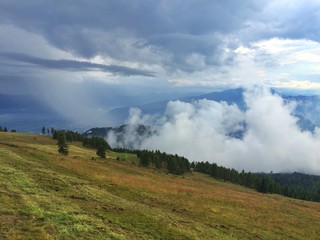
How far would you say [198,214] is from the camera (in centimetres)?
3394

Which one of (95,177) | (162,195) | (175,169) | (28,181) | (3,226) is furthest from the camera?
(175,169)

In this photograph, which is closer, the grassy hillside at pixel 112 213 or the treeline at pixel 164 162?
the grassy hillside at pixel 112 213

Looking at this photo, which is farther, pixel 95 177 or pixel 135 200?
pixel 95 177

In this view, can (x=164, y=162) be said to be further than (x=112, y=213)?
Yes

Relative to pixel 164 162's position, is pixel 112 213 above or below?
below

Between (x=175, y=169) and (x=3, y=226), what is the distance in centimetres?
13084

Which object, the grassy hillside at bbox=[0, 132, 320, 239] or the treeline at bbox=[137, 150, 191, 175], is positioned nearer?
the grassy hillside at bbox=[0, 132, 320, 239]

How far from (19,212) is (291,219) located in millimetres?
36486

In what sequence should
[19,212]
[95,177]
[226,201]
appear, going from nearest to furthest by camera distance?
[19,212], [95,177], [226,201]

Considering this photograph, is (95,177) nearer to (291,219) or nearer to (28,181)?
(28,181)

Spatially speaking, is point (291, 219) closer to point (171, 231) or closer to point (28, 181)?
point (171, 231)

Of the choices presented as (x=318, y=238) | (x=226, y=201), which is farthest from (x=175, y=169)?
(x=318, y=238)

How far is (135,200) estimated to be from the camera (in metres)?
34.5

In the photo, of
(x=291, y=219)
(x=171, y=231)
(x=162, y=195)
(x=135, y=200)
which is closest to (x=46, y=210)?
(x=171, y=231)
